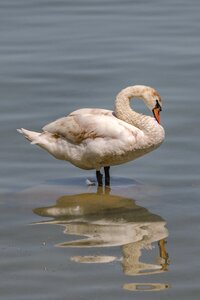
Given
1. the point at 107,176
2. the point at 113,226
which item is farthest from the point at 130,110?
the point at 113,226

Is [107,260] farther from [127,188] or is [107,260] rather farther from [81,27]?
[81,27]

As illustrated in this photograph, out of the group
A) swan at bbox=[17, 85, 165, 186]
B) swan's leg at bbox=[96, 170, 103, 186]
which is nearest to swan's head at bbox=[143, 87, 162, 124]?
swan at bbox=[17, 85, 165, 186]

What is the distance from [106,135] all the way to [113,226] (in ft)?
3.69

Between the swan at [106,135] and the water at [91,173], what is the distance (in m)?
0.33

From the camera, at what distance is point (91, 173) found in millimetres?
11055

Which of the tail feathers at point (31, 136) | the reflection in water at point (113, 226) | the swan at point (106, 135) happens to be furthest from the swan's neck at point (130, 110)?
the tail feathers at point (31, 136)

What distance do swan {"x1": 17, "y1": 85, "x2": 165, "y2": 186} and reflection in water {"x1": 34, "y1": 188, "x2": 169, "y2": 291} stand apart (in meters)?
0.37

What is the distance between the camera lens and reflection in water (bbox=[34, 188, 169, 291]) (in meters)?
8.38

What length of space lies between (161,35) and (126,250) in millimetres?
6784

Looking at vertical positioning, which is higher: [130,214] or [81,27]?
[81,27]

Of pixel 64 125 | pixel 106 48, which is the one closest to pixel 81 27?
pixel 106 48

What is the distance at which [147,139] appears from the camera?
1009 cm

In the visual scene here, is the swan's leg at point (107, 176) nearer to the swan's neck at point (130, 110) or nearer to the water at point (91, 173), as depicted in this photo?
the water at point (91, 173)

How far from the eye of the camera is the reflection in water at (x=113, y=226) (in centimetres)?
838
